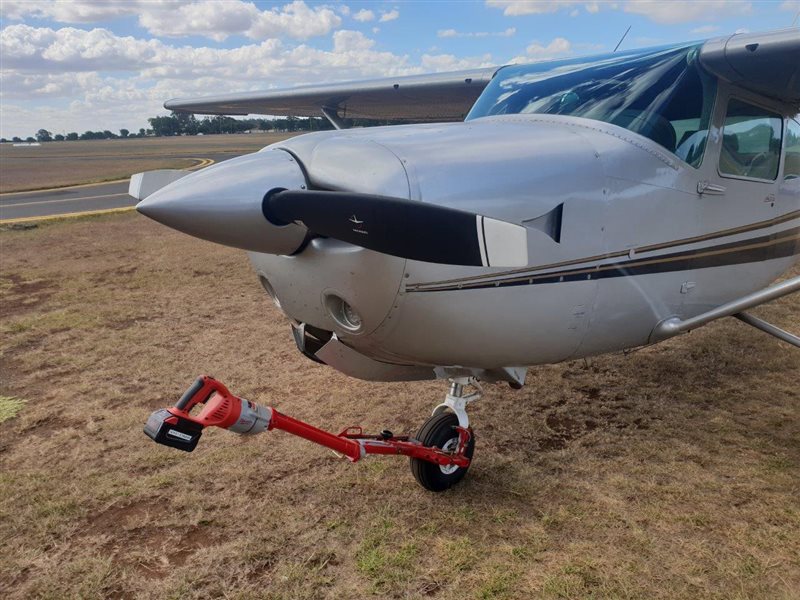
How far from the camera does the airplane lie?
2.32 metres

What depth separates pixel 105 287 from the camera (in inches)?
339

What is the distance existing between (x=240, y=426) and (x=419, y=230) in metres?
1.44

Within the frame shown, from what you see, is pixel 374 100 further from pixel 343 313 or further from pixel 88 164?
pixel 88 164

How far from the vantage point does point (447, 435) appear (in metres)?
3.65

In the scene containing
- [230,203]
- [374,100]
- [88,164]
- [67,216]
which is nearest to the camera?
[230,203]

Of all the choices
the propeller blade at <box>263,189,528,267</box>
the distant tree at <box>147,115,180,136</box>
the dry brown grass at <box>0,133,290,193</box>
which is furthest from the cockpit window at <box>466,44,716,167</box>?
the distant tree at <box>147,115,180,136</box>

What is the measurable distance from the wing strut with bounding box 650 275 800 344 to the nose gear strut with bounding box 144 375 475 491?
1254 mm

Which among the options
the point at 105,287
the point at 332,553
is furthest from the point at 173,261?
the point at 332,553

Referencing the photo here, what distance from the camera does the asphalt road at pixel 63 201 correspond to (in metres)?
16.9

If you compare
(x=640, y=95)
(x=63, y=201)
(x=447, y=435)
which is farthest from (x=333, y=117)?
(x=63, y=201)

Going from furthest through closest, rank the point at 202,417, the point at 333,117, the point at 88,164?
1. the point at 88,164
2. the point at 333,117
3. the point at 202,417

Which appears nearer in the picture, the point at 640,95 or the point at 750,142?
the point at 640,95

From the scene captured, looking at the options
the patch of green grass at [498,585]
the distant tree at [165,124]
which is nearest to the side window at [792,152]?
the patch of green grass at [498,585]

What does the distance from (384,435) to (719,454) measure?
228 cm
